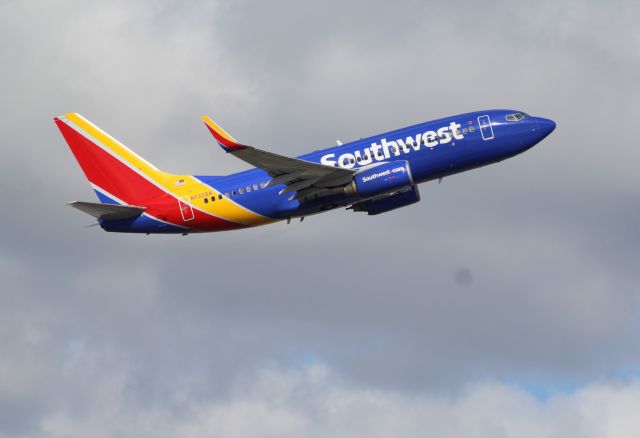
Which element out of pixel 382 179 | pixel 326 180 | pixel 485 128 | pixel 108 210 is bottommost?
pixel 382 179

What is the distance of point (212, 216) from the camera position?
90375 mm

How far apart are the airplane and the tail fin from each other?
0.57 ft

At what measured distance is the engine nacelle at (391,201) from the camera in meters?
89.8

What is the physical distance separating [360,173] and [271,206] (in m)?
7.23

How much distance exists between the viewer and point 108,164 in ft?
315

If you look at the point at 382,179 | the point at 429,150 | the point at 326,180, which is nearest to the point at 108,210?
the point at 326,180

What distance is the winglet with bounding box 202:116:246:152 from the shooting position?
3150 inches

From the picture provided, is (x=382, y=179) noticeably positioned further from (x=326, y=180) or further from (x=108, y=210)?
(x=108, y=210)

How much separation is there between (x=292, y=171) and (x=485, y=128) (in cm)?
1408

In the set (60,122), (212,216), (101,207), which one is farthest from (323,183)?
(60,122)

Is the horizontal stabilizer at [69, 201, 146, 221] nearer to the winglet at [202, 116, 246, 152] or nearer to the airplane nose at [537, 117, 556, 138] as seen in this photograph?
A: the winglet at [202, 116, 246, 152]

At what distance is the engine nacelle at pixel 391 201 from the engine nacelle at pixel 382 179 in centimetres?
386

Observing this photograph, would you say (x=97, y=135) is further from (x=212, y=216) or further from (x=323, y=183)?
(x=323, y=183)

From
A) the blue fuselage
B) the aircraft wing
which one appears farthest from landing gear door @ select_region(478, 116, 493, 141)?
the aircraft wing
